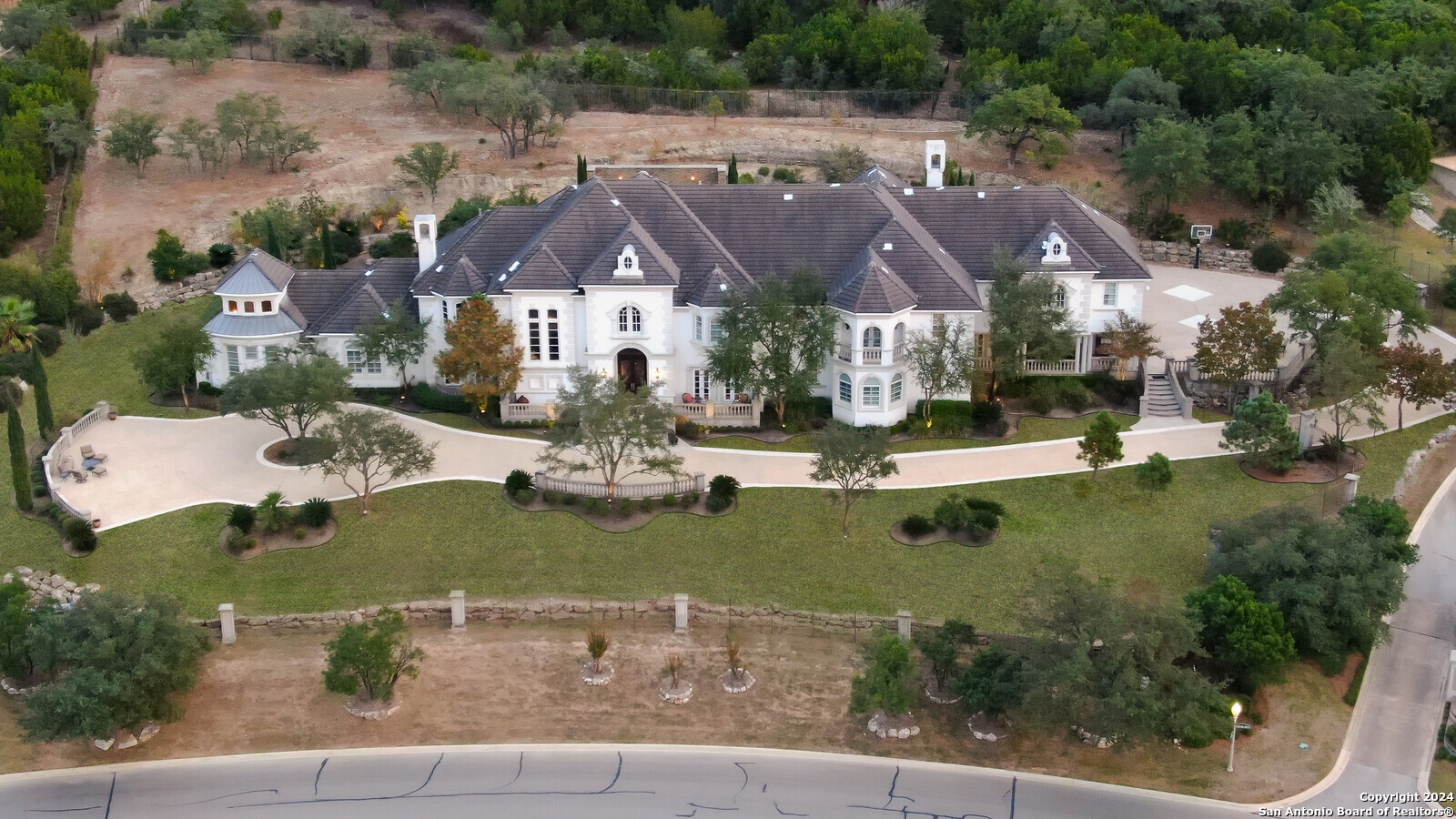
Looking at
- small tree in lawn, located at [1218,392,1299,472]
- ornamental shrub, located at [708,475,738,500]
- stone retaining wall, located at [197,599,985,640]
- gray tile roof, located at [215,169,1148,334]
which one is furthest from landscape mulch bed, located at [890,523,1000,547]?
small tree in lawn, located at [1218,392,1299,472]

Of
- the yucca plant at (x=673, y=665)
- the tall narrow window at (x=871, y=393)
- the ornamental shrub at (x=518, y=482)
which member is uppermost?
the tall narrow window at (x=871, y=393)

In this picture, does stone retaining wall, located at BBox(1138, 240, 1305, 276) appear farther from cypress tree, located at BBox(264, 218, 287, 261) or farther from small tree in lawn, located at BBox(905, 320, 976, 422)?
cypress tree, located at BBox(264, 218, 287, 261)

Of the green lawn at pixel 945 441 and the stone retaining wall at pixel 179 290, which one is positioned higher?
the stone retaining wall at pixel 179 290

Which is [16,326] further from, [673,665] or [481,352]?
[673,665]

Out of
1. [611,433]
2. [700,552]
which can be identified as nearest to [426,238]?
[611,433]

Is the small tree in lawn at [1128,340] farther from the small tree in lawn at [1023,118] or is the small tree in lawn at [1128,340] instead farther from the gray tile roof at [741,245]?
the small tree in lawn at [1023,118]

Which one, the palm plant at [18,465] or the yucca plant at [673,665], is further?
the palm plant at [18,465]

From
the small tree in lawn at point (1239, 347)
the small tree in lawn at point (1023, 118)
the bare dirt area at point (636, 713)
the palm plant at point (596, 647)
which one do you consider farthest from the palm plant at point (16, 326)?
the small tree in lawn at point (1023, 118)
